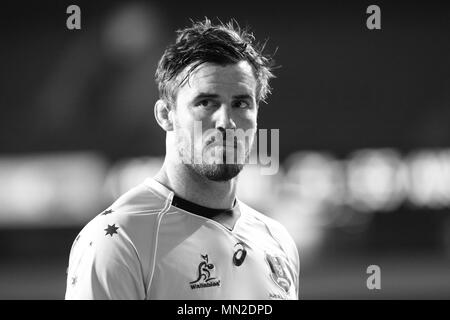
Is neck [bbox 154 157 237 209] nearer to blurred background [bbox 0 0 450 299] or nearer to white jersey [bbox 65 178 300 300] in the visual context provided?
white jersey [bbox 65 178 300 300]

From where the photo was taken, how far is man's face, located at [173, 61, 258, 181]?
290cm

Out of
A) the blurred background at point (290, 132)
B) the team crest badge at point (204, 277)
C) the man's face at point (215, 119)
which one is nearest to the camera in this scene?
the team crest badge at point (204, 277)

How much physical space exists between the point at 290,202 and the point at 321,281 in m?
1.05

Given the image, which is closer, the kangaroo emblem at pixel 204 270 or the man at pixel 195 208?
the man at pixel 195 208

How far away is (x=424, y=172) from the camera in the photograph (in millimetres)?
9648

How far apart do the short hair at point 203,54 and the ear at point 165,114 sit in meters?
0.03

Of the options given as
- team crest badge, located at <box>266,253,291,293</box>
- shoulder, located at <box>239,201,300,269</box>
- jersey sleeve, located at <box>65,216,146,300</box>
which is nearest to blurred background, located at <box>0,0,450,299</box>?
shoulder, located at <box>239,201,300,269</box>

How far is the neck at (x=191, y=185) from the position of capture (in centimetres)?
303

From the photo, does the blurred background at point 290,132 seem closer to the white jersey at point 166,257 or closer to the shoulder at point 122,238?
the white jersey at point 166,257

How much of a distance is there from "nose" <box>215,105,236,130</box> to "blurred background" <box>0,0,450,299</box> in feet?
20.7

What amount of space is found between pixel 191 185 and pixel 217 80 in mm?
446

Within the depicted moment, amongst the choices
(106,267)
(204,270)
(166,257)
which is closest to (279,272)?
(204,270)

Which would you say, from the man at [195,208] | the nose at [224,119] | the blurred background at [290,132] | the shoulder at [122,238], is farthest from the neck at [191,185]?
the blurred background at [290,132]
